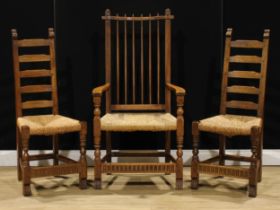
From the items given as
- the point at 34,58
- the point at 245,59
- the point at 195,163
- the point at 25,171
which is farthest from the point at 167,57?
the point at 25,171

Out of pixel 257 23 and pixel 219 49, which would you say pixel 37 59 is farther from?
pixel 257 23

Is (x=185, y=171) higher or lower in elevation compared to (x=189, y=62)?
lower

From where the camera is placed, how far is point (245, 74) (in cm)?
426

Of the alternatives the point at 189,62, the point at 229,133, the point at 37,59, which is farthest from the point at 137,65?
the point at 229,133

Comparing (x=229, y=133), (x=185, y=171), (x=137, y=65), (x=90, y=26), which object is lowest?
(x=185, y=171)

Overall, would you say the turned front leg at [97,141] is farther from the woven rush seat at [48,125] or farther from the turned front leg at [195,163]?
the turned front leg at [195,163]

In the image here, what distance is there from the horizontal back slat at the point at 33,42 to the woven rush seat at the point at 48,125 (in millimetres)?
598

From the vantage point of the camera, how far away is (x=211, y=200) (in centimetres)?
379

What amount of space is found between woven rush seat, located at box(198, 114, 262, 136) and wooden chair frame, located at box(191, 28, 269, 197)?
0.04 meters

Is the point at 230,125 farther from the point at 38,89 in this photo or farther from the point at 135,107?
the point at 38,89

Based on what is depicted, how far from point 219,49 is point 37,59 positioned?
159cm

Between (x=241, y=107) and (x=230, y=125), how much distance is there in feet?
1.41

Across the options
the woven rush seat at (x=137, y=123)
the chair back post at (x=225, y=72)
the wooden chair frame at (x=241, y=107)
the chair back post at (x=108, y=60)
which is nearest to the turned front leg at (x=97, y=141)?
→ the woven rush seat at (x=137, y=123)

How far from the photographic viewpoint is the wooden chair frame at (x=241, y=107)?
12.7 feet
